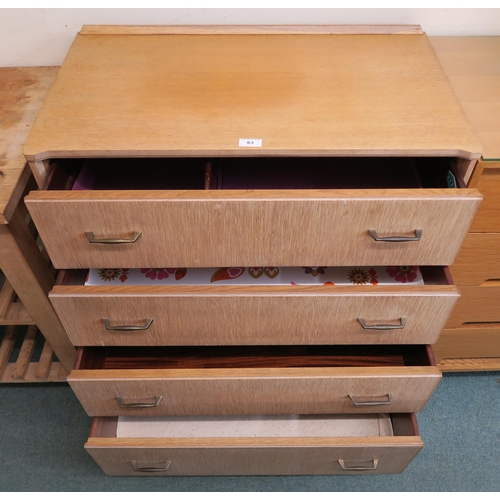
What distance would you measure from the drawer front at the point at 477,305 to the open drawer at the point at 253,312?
0.22 metres

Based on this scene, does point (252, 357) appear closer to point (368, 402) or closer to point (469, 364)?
point (368, 402)

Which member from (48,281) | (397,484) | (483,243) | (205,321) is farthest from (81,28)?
(397,484)

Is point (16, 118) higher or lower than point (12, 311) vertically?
higher

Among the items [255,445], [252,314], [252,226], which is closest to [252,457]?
[255,445]

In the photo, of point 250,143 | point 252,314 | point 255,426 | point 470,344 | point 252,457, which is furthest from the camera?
point 470,344

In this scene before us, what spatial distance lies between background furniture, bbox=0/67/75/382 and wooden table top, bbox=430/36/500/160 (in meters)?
0.81

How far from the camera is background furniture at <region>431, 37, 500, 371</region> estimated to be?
811mm

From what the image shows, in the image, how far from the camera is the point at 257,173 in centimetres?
93

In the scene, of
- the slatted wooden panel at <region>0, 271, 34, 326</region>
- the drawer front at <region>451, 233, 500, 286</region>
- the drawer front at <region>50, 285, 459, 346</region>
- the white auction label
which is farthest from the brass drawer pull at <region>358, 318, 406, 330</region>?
the slatted wooden panel at <region>0, 271, 34, 326</region>

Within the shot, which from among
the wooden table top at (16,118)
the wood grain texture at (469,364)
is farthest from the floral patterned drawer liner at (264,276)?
the wood grain texture at (469,364)

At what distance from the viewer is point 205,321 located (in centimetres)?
85

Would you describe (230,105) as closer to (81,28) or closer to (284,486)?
(81,28)

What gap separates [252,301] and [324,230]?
0.58ft

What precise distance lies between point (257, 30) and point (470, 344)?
924 mm
